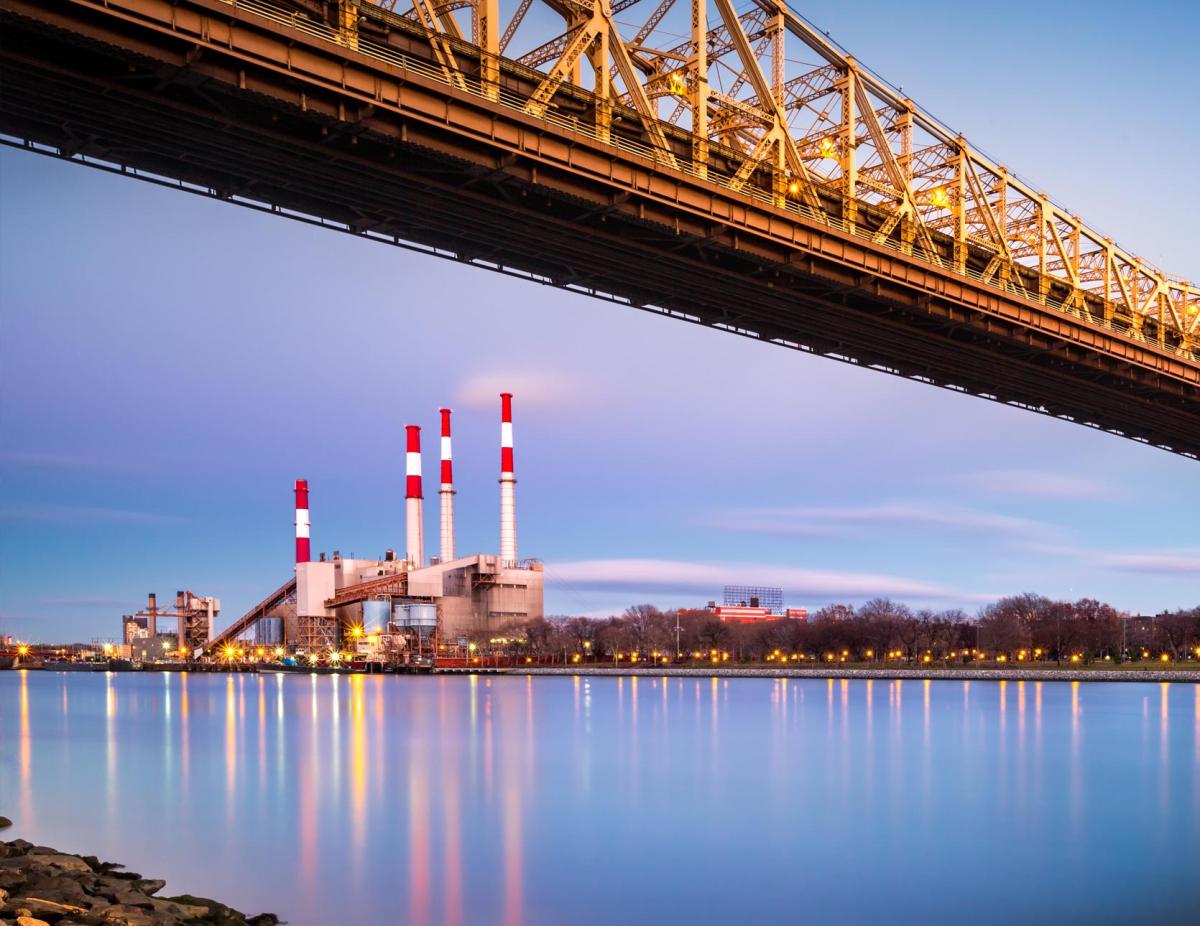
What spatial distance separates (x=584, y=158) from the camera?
1881cm

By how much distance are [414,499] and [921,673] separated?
41.4m

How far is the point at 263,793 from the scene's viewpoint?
73.9 ft

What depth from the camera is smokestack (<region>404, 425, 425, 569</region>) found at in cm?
9450

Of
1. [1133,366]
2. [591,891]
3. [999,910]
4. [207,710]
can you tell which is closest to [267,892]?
[591,891]

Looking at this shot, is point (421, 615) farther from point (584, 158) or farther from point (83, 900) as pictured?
point (83, 900)

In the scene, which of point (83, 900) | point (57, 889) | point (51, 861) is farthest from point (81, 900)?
point (51, 861)

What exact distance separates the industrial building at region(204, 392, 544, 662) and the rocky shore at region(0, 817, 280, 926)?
8070cm

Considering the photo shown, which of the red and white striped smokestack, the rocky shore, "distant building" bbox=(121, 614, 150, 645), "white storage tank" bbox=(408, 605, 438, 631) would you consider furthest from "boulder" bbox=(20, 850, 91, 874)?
"distant building" bbox=(121, 614, 150, 645)

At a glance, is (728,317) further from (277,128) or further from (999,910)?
(999,910)

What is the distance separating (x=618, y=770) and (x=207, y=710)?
31270mm

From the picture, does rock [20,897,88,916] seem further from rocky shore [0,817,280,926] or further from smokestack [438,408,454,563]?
smokestack [438,408,454,563]

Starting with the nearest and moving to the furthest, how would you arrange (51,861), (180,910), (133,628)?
(180,910), (51,861), (133,628)

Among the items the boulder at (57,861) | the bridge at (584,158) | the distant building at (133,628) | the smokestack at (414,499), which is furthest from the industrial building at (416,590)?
the boulder at (57,861)

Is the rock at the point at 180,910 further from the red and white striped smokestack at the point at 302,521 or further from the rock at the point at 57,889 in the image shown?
the red and white striped smokestack at the point at 302,521
